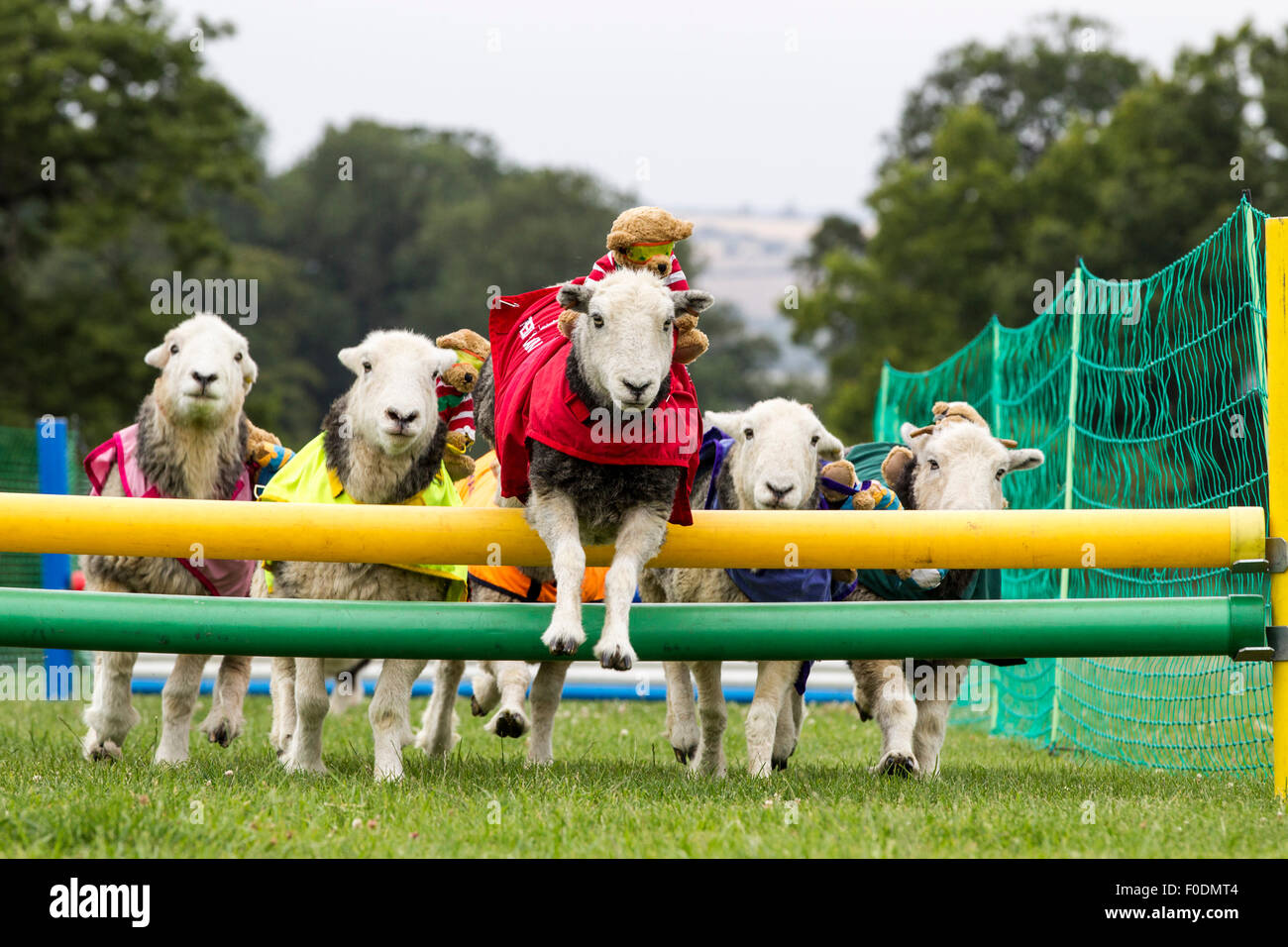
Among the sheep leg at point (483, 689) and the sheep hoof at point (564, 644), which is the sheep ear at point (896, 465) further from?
the sheep hoof at point (564, 644)

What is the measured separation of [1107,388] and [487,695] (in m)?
4.05

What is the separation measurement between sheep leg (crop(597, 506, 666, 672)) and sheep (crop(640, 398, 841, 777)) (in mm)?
1175

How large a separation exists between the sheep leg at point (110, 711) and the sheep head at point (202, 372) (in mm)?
1149

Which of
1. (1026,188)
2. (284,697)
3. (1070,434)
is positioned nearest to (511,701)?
(284,697)

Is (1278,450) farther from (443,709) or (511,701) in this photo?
(443,709)

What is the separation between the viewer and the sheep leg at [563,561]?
5.30 meters

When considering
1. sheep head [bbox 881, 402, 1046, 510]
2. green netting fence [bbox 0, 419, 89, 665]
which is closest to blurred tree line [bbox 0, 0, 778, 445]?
green netting fence [bbox 0, 419, 89, 665]

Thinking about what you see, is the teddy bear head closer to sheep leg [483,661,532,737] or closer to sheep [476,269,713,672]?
sheep [476,269,713,672]

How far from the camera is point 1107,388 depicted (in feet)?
30.1

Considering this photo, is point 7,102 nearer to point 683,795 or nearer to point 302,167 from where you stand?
point 683,795

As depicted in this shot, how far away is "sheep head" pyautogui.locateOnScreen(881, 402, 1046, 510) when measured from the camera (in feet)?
23.6

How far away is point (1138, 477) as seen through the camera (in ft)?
26.3

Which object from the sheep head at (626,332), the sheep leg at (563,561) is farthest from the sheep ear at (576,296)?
the sheep leg at (563,561)

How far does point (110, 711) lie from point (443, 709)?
5.20 feet
